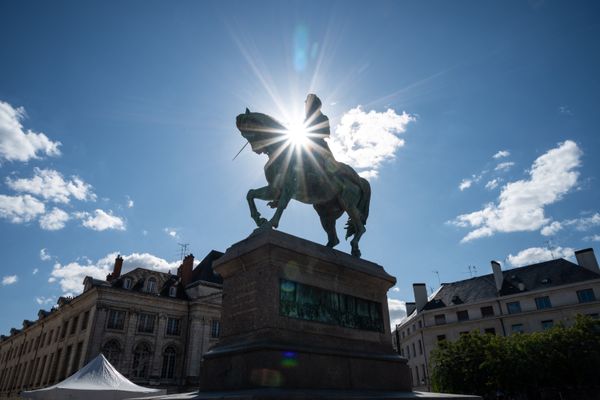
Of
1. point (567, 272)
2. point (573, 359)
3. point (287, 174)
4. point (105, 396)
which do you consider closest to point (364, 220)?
point (287, 174)

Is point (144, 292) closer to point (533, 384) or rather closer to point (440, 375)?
point (440, 375)

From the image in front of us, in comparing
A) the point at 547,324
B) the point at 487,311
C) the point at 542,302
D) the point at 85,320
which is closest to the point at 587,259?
the point at 542,302

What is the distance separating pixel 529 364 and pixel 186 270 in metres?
36.3

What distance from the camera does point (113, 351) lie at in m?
36.9

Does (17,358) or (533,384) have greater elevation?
(17,358)

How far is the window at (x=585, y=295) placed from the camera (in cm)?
4053

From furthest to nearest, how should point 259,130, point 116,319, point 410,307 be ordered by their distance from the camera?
point 410,307
point 116,319
point 259,130

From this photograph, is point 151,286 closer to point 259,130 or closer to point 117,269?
point 117,269

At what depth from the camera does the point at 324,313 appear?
22.3 ft

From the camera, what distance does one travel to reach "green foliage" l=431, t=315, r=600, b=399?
27.3 metres

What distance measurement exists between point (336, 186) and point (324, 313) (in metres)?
3.06

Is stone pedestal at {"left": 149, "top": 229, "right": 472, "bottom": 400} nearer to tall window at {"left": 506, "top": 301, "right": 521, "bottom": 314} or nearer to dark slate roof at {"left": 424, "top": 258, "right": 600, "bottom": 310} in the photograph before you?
tall window at {"left": 506, "top": 301, "right": 521, "bottom": 314}

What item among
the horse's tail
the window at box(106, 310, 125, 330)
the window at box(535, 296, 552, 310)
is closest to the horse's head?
the horse's tail

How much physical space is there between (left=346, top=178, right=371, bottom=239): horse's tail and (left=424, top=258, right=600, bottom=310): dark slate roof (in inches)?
1719
